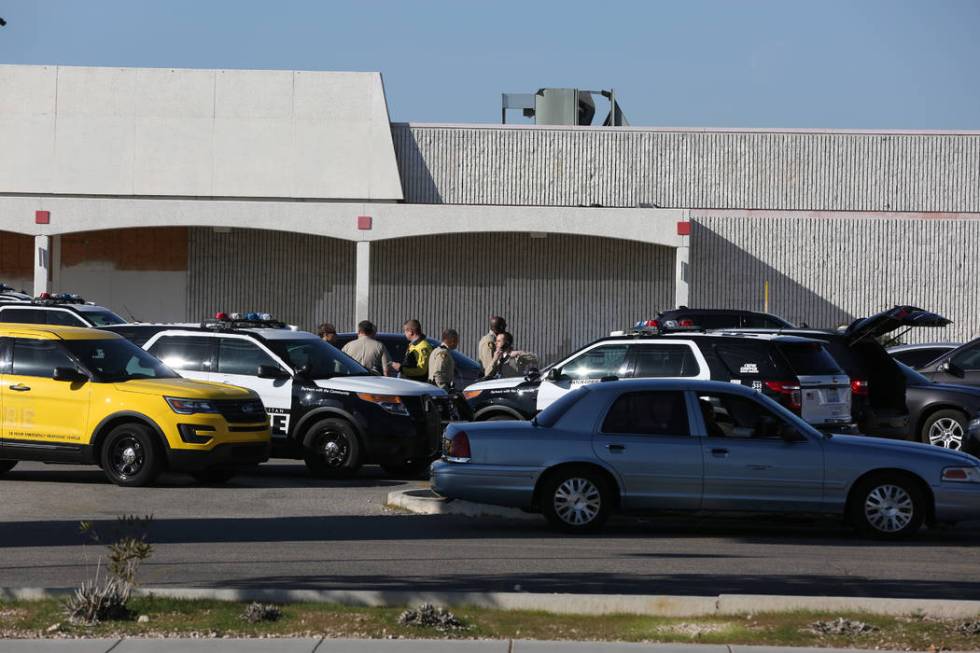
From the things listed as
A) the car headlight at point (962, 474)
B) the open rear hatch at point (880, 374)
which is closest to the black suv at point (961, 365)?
the open rear hatch at point (880, 374)

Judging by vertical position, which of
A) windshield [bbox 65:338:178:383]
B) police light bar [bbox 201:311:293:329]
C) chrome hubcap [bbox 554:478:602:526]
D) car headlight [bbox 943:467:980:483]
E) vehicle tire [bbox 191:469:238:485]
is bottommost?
vehicle tire [bbox 191:469:238:485]

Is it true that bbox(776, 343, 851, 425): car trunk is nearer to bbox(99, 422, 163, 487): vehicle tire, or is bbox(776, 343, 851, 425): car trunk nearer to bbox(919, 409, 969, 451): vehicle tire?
bbox(919, 409, 969, 451): vehicle tire

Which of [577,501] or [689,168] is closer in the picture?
[577,501]

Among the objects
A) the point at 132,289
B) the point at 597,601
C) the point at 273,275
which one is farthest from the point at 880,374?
the point at 132,289

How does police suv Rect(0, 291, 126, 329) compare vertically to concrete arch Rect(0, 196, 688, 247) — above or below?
below

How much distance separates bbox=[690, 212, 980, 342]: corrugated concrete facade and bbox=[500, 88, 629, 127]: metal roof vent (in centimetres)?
893

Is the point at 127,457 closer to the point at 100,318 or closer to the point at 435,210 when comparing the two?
the point at 100,318

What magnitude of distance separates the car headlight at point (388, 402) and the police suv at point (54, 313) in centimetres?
694

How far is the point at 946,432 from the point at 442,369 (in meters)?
6.89

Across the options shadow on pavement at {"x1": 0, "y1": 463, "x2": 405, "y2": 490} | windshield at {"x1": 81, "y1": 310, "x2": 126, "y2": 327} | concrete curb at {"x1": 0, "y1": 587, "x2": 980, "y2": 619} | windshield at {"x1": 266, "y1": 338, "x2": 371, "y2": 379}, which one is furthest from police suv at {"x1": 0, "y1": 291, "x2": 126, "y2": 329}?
concrete curb at {"x1": 0, "y1": 587, "x2": 980, "y2": 619}

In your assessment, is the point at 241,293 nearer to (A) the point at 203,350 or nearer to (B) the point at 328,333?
(B) the point at 328,333

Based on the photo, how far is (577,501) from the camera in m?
13.4

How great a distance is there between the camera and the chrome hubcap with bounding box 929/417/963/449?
19.6 m

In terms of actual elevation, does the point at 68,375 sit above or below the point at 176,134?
below
